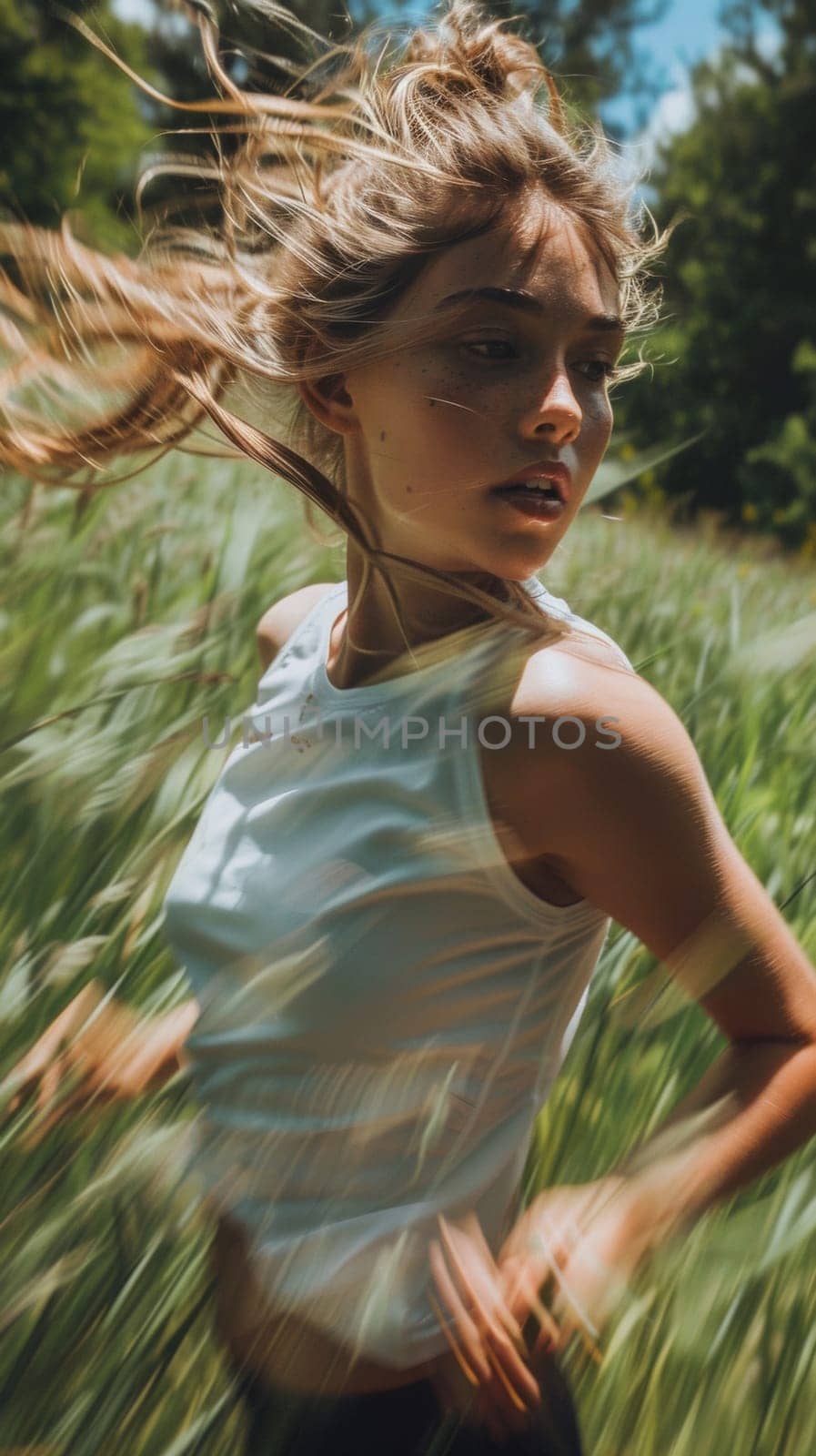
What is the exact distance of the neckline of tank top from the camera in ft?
2.64

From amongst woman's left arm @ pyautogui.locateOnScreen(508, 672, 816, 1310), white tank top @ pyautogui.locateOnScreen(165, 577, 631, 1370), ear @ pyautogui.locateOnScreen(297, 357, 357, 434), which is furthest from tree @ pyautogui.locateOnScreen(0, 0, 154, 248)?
woman's left arm @ pyautogui.locateOnScreen(508, 672, 816, 1310)

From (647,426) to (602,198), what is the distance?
1149 cm

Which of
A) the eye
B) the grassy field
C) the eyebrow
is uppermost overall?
the eyebrow

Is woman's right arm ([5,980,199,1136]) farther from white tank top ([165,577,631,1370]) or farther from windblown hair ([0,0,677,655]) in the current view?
windblown hair ([0,0,677,655])

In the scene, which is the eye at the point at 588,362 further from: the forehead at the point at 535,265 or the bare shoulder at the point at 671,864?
the bare shoulder at the point at 671,864

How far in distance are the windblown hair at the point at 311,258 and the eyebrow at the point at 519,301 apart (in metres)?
0.02

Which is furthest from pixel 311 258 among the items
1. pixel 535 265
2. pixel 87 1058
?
pixel 87 1058

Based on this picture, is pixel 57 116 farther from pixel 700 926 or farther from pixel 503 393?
pixel 700 926

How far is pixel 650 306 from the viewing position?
3.60 ft

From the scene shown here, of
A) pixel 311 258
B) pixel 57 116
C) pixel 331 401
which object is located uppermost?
pixel 57 116

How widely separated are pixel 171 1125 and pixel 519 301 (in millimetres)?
519

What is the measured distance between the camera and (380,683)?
0.88m

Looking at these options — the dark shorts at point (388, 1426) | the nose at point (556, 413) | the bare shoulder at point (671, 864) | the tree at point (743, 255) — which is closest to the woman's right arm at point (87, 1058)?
the dark shorts at point (388, 1426)

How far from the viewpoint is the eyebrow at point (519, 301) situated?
0.79 m
